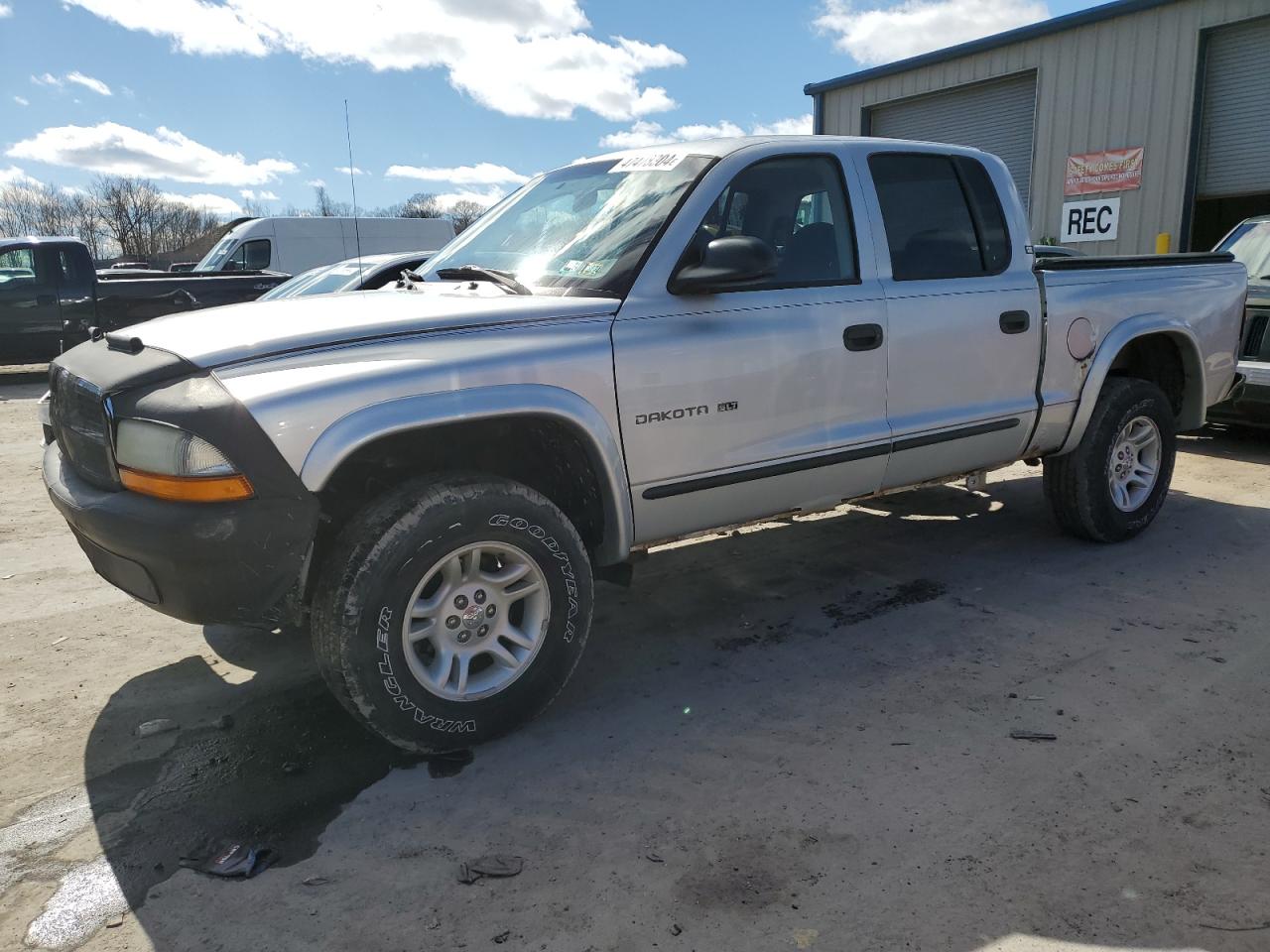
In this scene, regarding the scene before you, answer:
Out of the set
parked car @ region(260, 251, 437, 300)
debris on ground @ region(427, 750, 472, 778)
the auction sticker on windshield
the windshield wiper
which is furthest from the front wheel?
parked car @ region(260, 251, 437, 300)

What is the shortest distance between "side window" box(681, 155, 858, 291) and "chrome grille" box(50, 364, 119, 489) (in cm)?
215

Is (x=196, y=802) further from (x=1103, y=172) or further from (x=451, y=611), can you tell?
(x=1103, y=172)

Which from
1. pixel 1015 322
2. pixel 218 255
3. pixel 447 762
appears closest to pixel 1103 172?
pixel 1015 322

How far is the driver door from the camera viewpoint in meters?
3.23

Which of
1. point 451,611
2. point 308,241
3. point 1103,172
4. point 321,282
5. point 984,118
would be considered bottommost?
point 451,611

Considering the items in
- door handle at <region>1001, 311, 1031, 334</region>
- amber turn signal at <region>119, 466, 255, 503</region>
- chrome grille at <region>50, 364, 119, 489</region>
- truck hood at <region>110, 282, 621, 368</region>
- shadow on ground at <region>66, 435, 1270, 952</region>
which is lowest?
shadow on ground at <region>66, 435, 1270, 952</region>

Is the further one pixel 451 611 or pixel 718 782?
pixel 451 611

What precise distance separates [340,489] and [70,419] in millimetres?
894

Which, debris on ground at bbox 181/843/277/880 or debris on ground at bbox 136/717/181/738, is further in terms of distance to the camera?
→ debris on ground at bbox 136/717/181/738

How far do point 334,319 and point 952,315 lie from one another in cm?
257

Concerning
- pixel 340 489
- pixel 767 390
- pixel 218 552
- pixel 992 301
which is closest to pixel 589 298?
pixel 767 390

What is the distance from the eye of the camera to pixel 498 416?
9.44ft

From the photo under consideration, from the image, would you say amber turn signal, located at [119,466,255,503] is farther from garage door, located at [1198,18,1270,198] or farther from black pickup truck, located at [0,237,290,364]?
garage door, located at [1198,18,1270,198]

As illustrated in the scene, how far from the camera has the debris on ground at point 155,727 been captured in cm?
319
